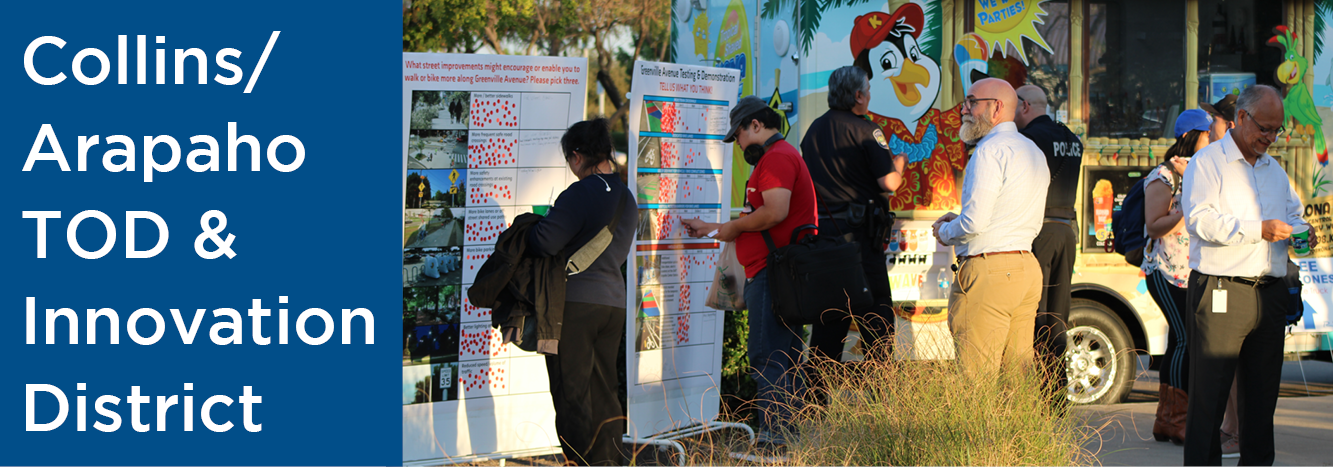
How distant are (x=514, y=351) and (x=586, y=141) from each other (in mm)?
1315

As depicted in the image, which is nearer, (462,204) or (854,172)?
(462,204)

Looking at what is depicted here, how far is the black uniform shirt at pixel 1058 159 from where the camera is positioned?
562 centimetres

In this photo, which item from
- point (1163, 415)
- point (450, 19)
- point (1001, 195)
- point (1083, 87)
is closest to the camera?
point (1001, 195)

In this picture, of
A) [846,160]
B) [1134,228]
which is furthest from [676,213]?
[1134,228]

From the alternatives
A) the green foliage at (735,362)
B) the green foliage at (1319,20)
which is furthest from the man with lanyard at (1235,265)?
the green foliage at (1319,20)

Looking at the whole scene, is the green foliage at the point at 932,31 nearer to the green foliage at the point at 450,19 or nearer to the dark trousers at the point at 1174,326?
the dark trousers at the point at 1174,326

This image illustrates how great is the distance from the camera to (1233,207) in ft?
14.8

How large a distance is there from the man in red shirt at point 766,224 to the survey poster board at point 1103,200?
2514mm

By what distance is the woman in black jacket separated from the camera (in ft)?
14.8

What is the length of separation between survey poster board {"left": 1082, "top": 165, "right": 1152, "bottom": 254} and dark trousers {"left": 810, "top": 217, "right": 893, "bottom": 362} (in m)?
1.79

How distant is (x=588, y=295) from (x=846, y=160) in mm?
1605

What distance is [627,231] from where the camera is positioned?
475cm

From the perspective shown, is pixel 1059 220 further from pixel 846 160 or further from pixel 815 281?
pixel 815 281
